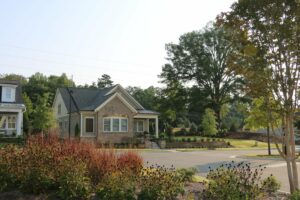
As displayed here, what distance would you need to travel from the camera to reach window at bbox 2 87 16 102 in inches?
1566

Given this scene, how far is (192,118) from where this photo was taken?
8038cm

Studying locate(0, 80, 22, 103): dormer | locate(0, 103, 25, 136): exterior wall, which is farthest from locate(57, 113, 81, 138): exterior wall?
locate(0, 80, 22, 103): dormer

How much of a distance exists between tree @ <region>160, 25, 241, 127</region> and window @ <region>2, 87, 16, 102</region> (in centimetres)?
2900

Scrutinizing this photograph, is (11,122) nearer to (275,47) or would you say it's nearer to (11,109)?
(11,109)

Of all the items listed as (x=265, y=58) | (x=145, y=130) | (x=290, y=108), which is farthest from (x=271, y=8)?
(x=145, y=130)

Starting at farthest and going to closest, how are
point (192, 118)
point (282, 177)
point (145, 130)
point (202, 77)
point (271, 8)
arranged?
point (192, 118) < point (202, 77) < point (145, 130) < point (282, 177) < point (271, 8)

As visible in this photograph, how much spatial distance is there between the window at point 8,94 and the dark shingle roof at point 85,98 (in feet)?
21.1

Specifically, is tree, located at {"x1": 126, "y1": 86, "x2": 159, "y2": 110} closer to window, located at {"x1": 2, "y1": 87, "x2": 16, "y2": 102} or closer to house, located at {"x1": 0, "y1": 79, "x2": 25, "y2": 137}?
house, located at {"x1": 0, "y1": 79, "x2": 25, "y2": 137}

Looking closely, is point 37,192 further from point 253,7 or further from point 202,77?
point 202,77

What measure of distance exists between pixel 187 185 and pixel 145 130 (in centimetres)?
3471

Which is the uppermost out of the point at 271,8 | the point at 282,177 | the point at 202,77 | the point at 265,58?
the point at 202,77

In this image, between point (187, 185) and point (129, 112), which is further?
point (129, 112)

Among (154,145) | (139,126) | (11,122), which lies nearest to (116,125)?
(154,145)

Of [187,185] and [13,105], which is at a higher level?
[13,105]
